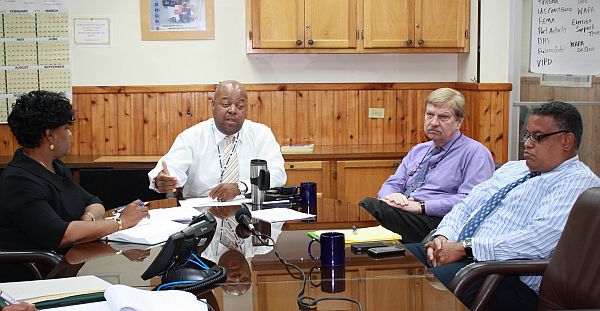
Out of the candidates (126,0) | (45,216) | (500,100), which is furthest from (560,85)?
(45,216)

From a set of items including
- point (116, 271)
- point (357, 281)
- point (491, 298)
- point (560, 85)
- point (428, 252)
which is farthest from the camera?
point (560, 85)

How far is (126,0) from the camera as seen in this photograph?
5.46 meters

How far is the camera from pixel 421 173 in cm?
387

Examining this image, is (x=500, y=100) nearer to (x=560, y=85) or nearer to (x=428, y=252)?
(x=560, y=85)

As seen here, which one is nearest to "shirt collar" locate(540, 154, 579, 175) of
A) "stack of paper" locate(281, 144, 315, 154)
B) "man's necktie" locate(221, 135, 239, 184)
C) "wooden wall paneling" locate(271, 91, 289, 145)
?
"man's necktie" locate(221, 135, 239, 184)

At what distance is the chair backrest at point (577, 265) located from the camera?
7.41 ft

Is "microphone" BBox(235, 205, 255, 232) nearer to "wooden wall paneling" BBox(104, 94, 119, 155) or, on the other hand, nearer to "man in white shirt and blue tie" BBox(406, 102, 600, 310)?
"man in white shirt and blue tie" BBox(406, 102, 600, 310)

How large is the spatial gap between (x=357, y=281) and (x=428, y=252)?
1.00 metres

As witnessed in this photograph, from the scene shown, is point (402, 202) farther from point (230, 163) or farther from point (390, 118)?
point (390, 118)

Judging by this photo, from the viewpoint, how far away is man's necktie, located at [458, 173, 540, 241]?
3014mm

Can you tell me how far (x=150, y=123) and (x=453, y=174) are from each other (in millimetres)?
2648

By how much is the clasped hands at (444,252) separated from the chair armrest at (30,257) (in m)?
1.40

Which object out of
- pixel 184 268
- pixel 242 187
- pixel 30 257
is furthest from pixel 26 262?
pixel 242 187

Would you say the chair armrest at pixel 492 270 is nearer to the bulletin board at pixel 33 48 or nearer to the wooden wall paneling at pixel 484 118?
the wooden wall paneling at pixel 484 118
